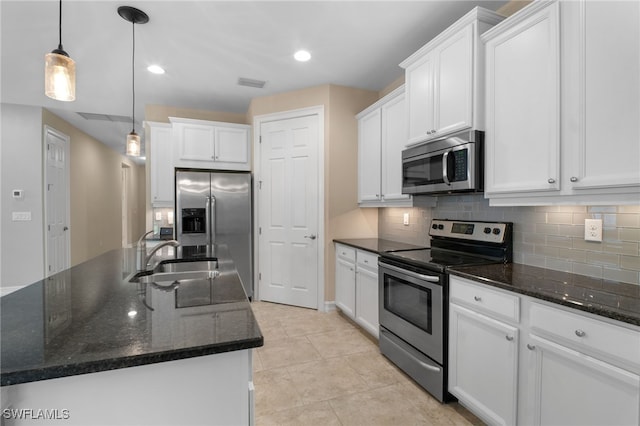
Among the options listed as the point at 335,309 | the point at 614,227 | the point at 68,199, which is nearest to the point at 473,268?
the point at 614,227

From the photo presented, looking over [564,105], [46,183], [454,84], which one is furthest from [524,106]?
[46,183]

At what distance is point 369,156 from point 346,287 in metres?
1.49

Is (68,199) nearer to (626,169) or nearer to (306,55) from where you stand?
(306,55)

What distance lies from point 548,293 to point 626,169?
2.03ft

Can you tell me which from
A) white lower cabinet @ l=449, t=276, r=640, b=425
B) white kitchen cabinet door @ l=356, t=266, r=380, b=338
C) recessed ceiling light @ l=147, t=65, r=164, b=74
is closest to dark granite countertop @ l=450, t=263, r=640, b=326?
white lower cabinet @ l=449, t=276, r=640, b=425

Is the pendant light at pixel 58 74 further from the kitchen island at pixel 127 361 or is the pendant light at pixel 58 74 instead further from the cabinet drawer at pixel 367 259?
the cabinet drawer at pixel 367 259

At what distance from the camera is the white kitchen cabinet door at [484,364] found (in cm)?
156

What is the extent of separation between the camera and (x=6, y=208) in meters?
4.50

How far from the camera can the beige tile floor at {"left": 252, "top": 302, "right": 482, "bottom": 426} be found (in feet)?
6.26

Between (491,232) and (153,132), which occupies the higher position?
(153,132)

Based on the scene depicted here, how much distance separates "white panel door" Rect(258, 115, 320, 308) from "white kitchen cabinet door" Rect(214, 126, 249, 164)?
0.36 m

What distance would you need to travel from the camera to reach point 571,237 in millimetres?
1801

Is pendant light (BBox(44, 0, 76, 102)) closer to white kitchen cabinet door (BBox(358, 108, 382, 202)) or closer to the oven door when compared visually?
the oven door

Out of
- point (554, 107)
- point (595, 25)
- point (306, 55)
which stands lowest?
point (554, 107)
